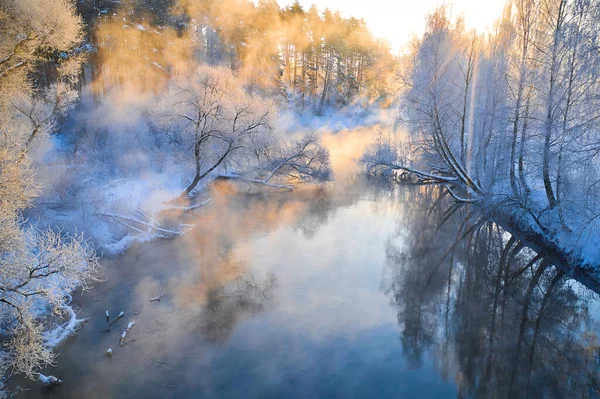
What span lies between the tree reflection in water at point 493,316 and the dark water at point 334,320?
32mm

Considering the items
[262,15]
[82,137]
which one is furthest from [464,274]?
[262,15]

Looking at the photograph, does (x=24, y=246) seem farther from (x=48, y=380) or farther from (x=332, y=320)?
(x=332, y=320)

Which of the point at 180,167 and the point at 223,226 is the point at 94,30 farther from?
the point at 223,226

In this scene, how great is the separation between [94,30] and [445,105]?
23.5 m

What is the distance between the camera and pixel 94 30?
2689cm

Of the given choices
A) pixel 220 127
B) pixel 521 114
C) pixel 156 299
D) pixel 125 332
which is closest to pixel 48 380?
pixel 125 332

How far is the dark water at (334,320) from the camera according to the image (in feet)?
21.4

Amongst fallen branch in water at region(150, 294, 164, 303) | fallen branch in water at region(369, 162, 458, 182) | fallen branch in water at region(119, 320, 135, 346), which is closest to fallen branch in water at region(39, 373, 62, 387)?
fallen branch in water at region(119, 320, 135, 346)

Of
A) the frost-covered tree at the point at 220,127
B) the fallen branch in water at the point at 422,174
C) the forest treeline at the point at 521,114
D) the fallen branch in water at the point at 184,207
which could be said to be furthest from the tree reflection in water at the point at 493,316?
the fallen branch in water at the point at 422,174

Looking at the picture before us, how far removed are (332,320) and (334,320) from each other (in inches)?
1.6

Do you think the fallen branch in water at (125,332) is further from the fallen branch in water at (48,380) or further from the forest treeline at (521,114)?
the forest treeline at (521,114)

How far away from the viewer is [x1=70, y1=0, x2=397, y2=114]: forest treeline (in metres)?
28.8

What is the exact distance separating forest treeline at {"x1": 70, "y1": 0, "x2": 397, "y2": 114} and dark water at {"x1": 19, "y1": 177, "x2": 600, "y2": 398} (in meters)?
20.5

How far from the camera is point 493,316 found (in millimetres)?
8516
